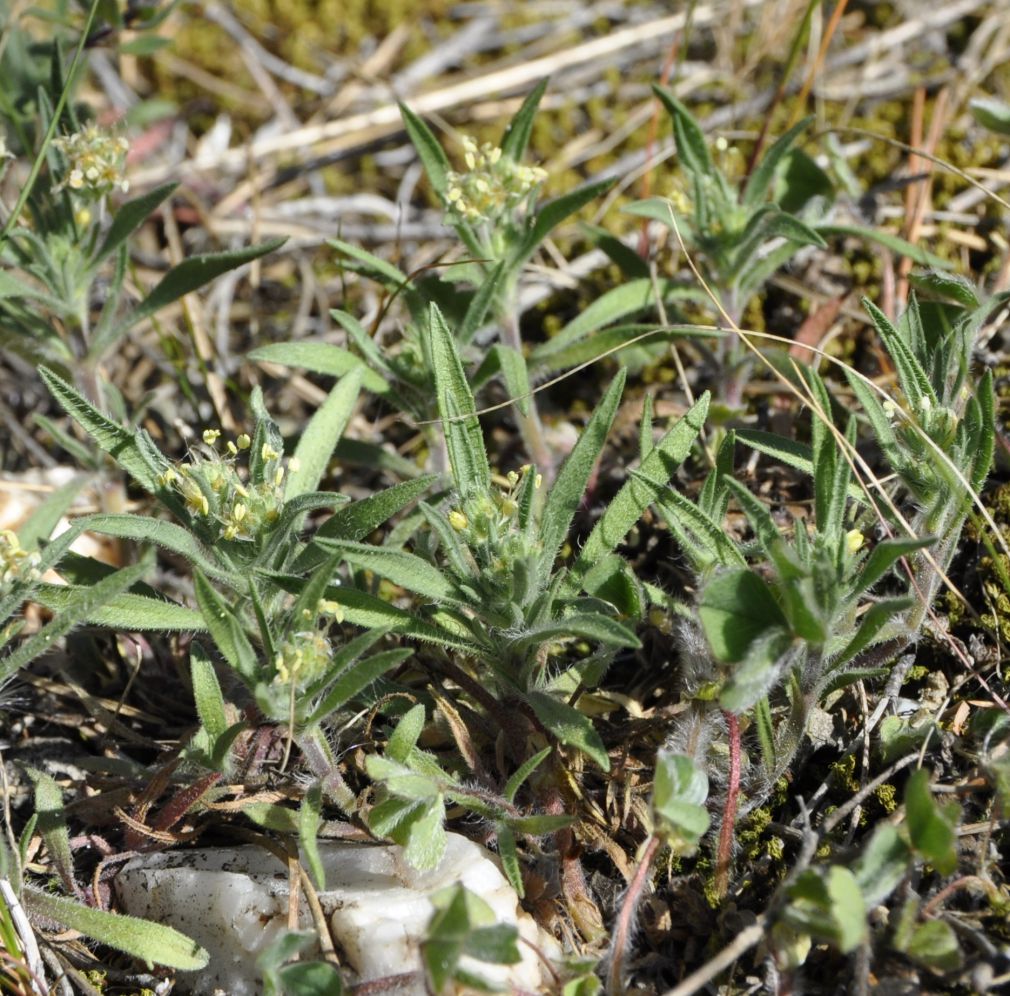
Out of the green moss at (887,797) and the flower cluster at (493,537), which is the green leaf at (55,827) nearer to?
the flower cluster at (493,537)

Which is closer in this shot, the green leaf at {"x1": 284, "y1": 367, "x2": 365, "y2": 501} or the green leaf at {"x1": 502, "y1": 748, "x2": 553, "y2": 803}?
the green leaf at {"x1": 502, "y1": 748, "x2": 553, "y2": 803}

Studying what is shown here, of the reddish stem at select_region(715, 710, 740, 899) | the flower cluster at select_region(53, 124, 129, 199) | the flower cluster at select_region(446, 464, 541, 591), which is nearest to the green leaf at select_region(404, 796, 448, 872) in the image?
the flower cluster at select_region(446, 464, 541, 591)

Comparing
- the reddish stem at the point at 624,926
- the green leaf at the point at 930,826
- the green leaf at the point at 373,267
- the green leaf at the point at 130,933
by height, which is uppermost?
the green leaf at the point at 373,267

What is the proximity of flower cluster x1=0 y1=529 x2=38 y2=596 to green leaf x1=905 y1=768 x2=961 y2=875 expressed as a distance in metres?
2.09

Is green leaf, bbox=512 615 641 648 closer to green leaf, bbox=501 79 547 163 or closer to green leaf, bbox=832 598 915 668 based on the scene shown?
green leaf, bbox=832 598 915 668

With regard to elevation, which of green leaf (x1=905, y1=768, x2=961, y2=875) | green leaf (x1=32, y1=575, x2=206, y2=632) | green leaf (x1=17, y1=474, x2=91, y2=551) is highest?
green leaf (x1=32, y1=575, x2=206, y2=632)

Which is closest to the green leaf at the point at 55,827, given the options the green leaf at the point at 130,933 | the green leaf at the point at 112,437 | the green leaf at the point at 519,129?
the green leaf at the point at 130,933

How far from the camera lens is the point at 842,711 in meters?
3.07

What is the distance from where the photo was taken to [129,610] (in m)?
2.93

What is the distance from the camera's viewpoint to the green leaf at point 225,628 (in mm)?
2545

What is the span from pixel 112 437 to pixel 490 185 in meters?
1.34

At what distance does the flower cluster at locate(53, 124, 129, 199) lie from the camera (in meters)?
3.47

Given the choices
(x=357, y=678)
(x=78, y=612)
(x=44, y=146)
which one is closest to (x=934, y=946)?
(x=357, y=678)

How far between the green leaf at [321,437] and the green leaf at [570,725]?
91cm
